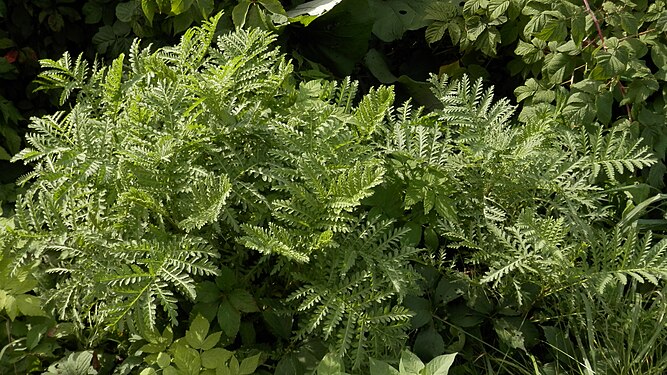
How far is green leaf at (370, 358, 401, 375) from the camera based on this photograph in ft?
5.94

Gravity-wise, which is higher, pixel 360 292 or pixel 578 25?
pixel 578 25

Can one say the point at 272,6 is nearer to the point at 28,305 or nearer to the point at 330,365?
the point at 28,305

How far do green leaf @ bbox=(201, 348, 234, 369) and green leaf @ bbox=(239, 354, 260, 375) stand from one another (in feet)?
0.14

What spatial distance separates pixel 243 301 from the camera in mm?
1968

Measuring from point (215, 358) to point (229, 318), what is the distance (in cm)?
10

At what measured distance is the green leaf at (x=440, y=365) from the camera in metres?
1.84

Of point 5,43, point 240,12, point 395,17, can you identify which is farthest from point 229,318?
point 5,43

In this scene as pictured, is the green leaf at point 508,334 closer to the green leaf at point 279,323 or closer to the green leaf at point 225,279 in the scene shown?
the green leaf at point 279,323

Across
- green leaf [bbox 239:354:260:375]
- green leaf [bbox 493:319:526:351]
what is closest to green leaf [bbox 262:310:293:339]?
green leaf [bbox 239:354:260:375]

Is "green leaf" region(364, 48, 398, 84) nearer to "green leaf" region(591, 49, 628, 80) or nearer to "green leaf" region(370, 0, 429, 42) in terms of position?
"green leaf" region(370, 0, 429, 42)

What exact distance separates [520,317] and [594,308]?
0.21 metres

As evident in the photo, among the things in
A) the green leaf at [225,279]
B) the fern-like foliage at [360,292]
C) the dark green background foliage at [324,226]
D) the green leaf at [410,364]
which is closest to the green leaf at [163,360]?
the dark green background foliage at [324,226]

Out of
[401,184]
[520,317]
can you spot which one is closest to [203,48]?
[401,184]

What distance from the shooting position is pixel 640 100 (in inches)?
98.2
